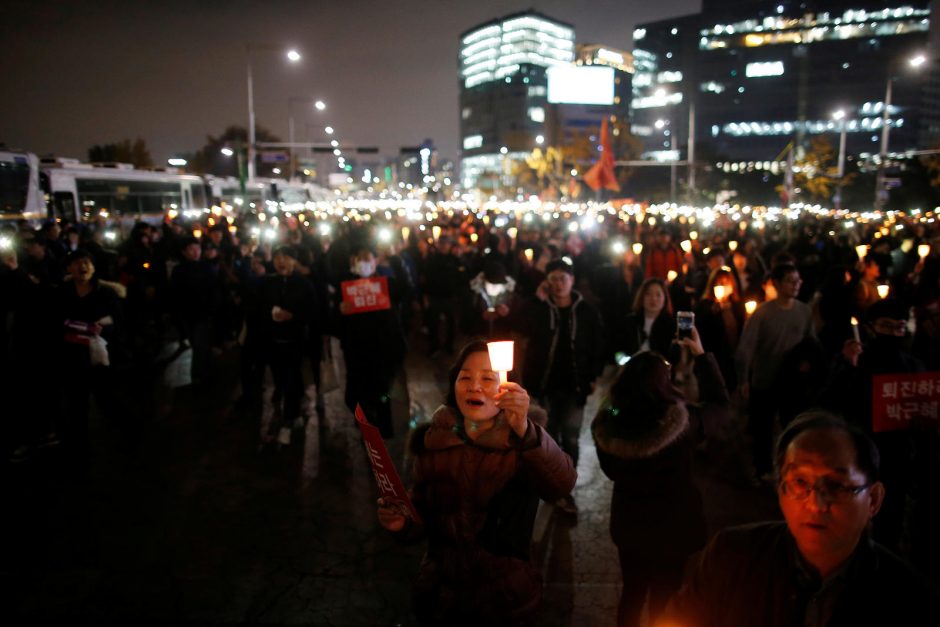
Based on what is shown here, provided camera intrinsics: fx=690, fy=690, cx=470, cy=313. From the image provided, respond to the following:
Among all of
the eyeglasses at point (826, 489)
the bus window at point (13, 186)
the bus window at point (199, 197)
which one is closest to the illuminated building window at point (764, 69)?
the bus window at point (199, 197)

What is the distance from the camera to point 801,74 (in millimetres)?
98250

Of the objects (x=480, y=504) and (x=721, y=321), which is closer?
(x=480, y=504)

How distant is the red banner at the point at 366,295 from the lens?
6602mm

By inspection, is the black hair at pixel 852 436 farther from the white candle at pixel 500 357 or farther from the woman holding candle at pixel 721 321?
the woman holding candle at pixel 721 321

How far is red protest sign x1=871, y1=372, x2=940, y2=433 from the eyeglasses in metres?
2.85

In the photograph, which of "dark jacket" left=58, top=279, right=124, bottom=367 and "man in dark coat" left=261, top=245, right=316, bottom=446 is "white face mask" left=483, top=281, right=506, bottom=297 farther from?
"dark jacket" left=58, top=279, right=124, bottom=367

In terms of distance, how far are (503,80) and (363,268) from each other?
159 meters

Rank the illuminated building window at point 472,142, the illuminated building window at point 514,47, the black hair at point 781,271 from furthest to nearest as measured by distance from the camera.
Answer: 1. the illuminated building window at point 472,142
2. the illuminated building window at point 514,47
3. the black hair at point 781,271

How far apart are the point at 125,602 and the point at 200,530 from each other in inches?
37.3

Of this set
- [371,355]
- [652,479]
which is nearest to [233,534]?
[371,355]

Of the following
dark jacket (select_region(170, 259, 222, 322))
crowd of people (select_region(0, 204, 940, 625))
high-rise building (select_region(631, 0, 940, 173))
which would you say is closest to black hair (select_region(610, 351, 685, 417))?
crowd of people (select_region(0, 204, 940, 625))

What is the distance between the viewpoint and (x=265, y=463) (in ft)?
21.4

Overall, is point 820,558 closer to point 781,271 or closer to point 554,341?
point 554,341

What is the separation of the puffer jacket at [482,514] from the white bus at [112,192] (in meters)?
19.5
